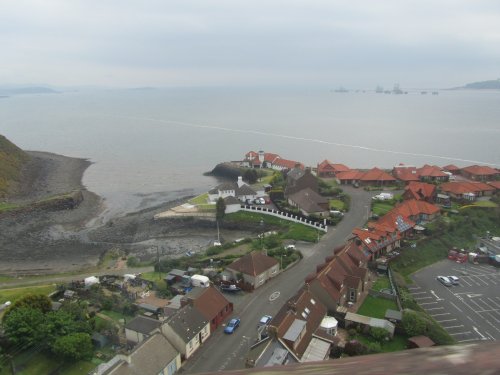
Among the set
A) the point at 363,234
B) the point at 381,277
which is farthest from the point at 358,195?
the point at 381,277

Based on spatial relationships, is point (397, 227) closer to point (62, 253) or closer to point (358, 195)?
point (358, 195)

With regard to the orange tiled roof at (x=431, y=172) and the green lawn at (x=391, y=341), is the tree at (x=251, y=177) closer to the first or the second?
the orange tiled roof at (x=431, y=172)

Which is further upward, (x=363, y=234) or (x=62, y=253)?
(x=363, y=234)

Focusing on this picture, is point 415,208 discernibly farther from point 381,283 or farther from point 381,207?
point 381,283

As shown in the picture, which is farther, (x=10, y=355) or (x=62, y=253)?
(x=62, y=253)

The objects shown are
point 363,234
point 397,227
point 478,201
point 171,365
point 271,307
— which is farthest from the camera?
point 478,201

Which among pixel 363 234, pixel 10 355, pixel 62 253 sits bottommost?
pixel 62 253

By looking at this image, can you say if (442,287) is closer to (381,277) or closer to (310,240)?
(381,277)

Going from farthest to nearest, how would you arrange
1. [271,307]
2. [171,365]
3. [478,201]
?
1. [478,201]
2. [271,307]
3. [171,365]

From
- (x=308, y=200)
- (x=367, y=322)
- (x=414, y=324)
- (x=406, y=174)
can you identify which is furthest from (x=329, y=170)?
(x=414, y=324)
